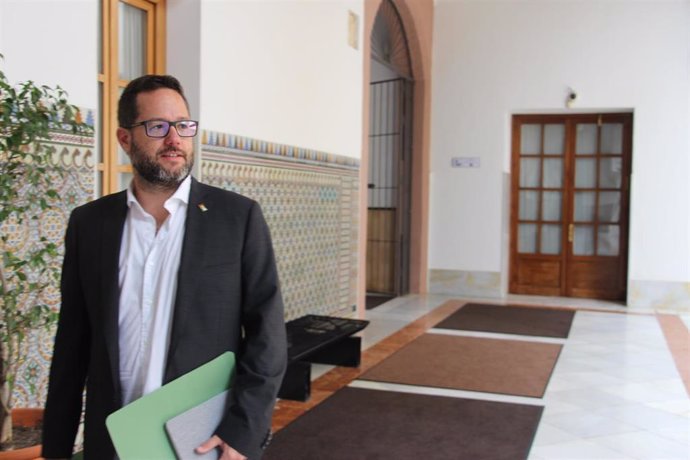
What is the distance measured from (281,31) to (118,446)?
4112 millimetres

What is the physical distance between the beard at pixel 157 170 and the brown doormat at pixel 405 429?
217cm

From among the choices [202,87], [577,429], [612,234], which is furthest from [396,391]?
[612,234]

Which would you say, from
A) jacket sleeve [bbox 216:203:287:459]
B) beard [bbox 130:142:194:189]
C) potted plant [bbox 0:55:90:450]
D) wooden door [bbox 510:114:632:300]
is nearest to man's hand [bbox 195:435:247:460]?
jacket sleeve [bbox 216:203:287:459]

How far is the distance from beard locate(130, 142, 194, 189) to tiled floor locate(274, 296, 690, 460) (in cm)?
259

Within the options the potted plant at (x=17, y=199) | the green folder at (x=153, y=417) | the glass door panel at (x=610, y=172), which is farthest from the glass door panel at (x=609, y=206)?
the green folder at (x=153, y=417)

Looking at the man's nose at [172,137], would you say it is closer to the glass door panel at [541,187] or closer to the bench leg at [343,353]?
the bench leg at [343,353]

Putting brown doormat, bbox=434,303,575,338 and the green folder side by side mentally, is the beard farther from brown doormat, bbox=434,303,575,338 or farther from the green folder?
brown doormat, bbox=434,303,575,338

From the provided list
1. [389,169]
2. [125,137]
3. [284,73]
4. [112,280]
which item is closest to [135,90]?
[125,137]

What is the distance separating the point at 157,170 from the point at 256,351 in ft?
1.55

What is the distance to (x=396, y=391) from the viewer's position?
183 inches

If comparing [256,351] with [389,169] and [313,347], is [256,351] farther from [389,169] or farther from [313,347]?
[389,169]

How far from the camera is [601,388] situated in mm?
4816

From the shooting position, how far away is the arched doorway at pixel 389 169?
914 cm

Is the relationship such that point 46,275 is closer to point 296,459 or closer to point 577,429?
point 296,459
